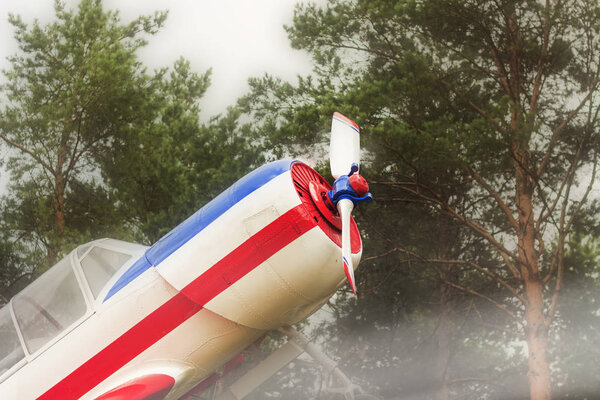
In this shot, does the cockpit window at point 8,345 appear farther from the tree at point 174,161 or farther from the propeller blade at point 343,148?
the tree at point 174,161

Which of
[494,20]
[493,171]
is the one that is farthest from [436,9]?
[493,171]

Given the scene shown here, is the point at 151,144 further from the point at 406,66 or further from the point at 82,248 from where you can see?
the point at 82,248

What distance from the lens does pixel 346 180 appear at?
Answer: 5.14 m

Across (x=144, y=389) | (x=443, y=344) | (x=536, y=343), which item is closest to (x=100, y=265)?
(x=144, y=389)

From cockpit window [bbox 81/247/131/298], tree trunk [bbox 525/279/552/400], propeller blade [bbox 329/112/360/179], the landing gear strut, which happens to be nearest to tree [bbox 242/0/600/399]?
tree trunk [bbox 525/279/552/400]

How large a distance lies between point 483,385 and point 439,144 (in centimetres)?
728

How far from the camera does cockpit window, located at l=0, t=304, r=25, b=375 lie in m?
5.36

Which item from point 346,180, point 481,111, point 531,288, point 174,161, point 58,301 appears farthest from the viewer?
point 174,161

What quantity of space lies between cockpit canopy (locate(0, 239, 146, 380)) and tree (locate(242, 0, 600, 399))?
576 cm

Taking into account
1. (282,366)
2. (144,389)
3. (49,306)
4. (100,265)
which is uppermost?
(100,265)

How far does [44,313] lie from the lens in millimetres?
5480

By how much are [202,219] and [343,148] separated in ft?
4.74

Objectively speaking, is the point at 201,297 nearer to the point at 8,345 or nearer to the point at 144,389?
the point at 144,389

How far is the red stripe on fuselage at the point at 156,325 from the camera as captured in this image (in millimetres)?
4949
